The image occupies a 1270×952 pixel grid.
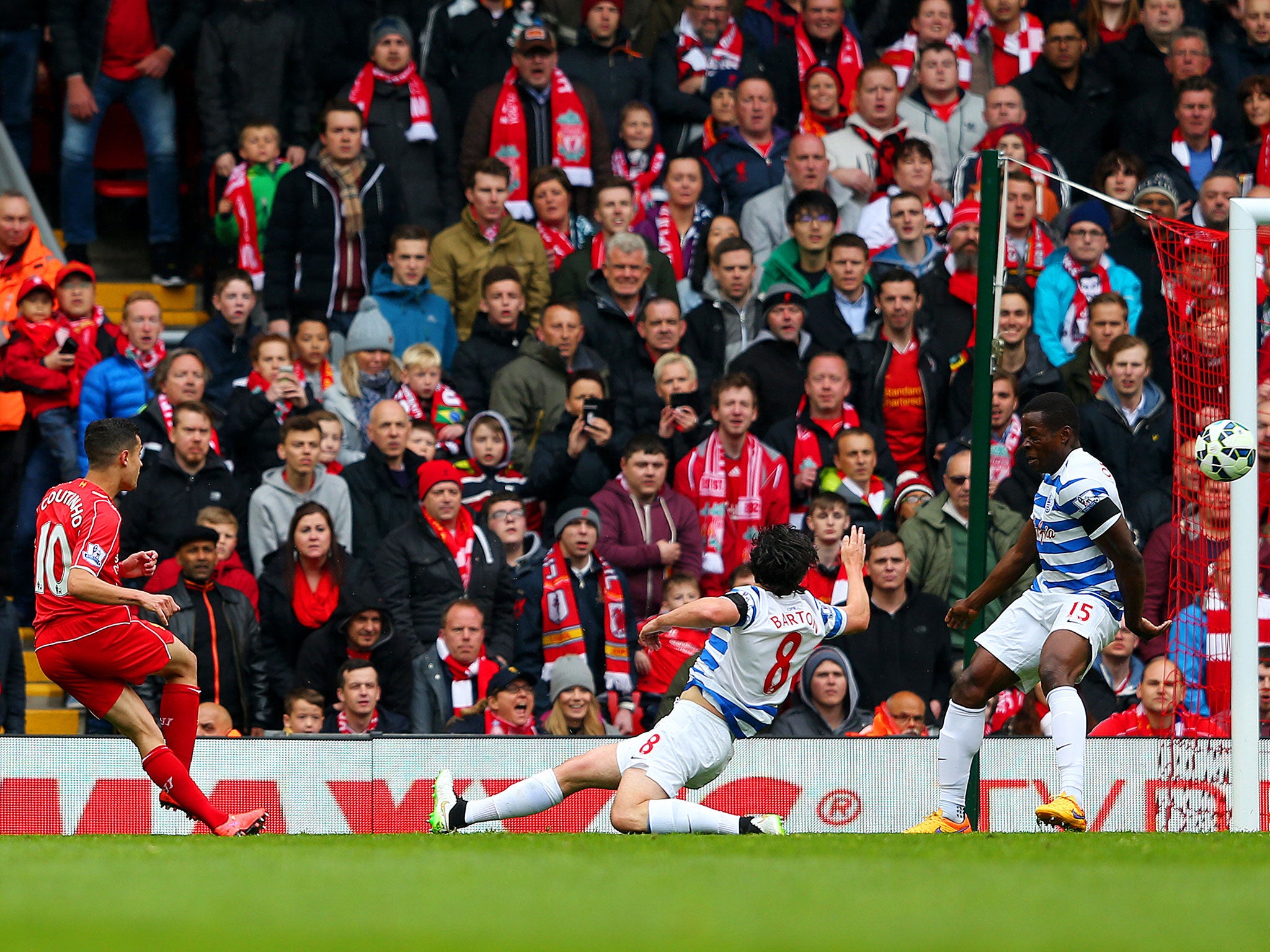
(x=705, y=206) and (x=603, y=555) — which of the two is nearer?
(x=603, y=555)

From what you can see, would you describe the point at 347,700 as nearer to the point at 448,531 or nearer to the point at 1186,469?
the point at 448,531

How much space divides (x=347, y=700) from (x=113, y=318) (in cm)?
517

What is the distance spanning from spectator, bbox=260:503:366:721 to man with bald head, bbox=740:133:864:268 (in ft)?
14.1

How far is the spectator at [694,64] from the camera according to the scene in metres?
14.6

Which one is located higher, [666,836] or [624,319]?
[624,319]

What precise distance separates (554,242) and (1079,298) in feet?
12.1

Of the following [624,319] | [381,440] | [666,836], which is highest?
[624,319]

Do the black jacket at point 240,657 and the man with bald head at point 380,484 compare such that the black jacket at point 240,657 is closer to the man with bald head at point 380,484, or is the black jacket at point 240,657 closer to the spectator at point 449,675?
the spectator at point 449,675

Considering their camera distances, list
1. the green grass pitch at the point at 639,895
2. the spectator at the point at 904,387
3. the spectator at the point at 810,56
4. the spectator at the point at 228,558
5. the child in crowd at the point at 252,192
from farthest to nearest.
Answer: the spectator at the point at 810,56, the child in crowd at the point at 252,192, the spectator at the point at 904,387, the spectator at the point at 228,558, the green grass pitch at the point at 639,895

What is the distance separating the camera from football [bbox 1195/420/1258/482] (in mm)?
8586

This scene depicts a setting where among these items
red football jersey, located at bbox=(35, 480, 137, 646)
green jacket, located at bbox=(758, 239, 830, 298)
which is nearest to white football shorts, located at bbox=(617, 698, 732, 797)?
red football jersey, located at bbox=(35, 480, 137, 646)

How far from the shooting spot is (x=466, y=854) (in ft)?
21.8

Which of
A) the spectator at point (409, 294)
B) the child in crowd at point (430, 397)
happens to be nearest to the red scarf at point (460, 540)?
the child in crowd at point (430, 397)


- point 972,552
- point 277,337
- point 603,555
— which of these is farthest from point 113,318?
point 972,552
